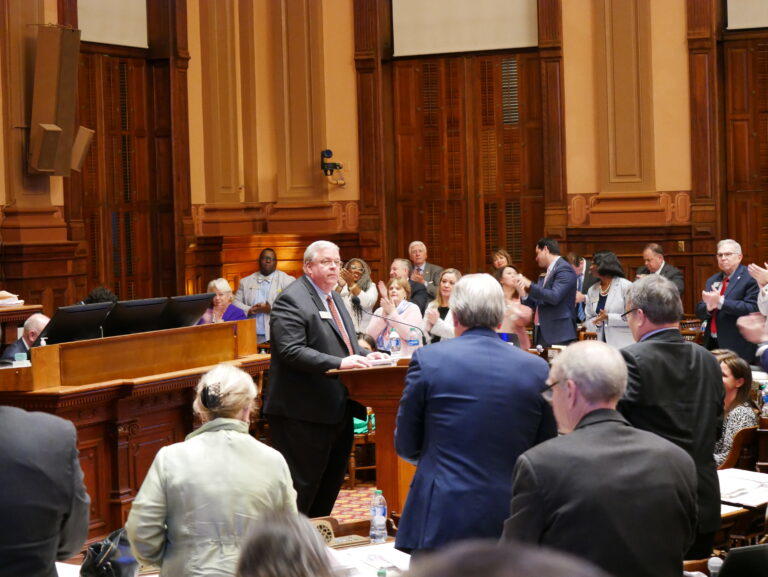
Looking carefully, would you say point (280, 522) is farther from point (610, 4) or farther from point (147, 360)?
point (610, 4)

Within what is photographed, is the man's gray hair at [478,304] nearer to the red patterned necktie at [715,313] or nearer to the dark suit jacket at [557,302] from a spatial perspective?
the red patterned necktie at [715,313]

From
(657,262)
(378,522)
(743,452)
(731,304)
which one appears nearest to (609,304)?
(657,262)

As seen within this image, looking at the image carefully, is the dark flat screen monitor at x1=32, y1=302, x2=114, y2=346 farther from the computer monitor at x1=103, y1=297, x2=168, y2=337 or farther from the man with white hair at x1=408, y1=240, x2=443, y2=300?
the man with white hair at x1=408, y1=240, x2=443, y2=300

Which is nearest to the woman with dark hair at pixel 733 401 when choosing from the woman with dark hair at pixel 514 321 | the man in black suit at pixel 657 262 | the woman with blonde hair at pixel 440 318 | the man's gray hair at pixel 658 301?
the woman with blonde hair at pixel 440 318

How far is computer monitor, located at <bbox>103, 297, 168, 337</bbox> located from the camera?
20.0 ft

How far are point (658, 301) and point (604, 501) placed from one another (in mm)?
1175

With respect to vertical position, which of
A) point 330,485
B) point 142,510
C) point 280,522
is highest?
point 280,522

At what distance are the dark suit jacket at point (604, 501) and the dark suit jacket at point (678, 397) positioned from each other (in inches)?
33.7

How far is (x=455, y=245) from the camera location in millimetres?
12844

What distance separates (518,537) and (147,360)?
3.94 metres

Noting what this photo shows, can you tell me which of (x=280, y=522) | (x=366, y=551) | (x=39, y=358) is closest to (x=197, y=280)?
(x=39, y=358)

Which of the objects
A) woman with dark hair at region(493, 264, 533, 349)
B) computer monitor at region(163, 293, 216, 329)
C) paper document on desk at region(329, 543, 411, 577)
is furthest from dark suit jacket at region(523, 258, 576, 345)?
paper document on desk at region(329, 543, 411, 577)

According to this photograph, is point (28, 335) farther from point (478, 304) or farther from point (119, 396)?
point (478, 304)

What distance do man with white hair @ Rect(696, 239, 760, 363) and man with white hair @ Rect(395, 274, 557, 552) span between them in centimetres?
500
